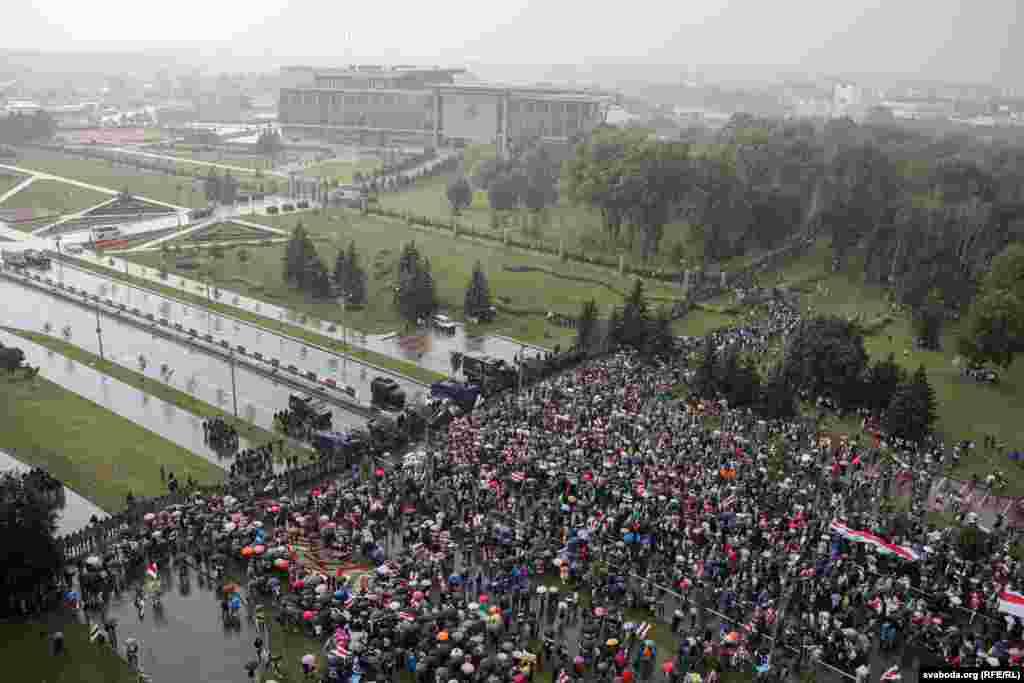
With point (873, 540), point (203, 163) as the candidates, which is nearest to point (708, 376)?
point (873, 540)

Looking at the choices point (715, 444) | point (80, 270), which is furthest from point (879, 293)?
point (80, 270)

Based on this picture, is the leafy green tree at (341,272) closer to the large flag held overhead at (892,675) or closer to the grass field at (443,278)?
the grass field at (443,278)

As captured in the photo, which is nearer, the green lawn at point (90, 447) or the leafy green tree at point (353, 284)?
the green lawn at point (90, 447)

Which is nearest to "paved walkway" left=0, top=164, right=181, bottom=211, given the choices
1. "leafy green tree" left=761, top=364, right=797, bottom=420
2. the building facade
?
the building facade

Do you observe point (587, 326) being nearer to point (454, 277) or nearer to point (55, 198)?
point (454, 277)

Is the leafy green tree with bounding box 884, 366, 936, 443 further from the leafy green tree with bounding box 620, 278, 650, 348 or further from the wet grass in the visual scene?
the wet grass

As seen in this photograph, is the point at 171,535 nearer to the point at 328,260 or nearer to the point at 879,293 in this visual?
the point at 328,260

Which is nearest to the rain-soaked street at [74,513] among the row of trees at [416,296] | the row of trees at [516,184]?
the row of trees at [416,296]
